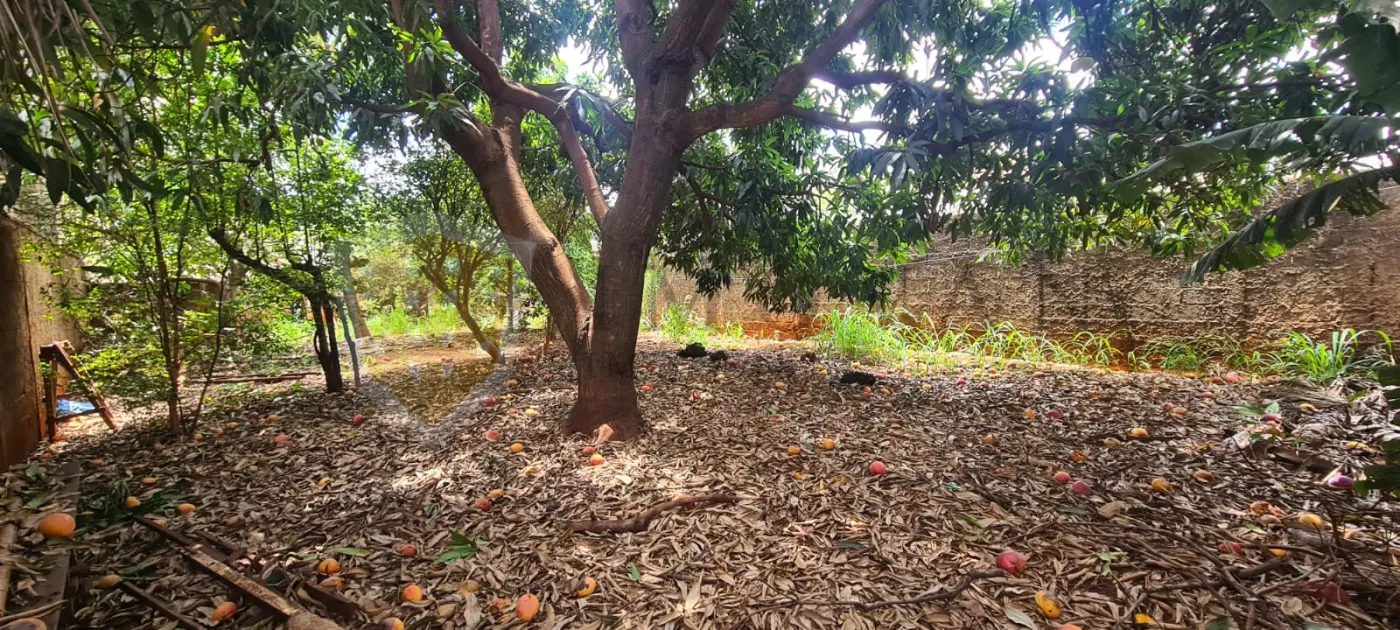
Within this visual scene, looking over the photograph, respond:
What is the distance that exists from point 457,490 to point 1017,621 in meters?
2.19

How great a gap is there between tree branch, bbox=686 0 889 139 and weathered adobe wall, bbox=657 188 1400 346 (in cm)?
380

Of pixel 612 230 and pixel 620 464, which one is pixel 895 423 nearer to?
pixel 620 464

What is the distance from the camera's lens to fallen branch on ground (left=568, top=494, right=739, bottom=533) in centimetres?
196

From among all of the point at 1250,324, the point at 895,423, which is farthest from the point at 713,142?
the point at 1250,324

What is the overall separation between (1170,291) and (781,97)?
14.3 ft

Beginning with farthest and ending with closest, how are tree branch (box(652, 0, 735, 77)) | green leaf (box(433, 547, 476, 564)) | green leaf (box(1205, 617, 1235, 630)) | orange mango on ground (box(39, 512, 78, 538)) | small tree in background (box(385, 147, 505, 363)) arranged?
small tree in background (box(385, 147, 505, 363)) → tree branch (box(652, 0, 735, 77)) → green leaf (box(433, 547, 476, 564)) → orange mango on ground (box(39, 512, 78, 538)) → green leaf (box(1205, 617, 1235, 630))

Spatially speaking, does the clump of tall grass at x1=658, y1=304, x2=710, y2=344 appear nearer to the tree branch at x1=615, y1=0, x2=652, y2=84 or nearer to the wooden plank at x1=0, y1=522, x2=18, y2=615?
the tree branch at x1=615, y1=0, x2=652, y2=84

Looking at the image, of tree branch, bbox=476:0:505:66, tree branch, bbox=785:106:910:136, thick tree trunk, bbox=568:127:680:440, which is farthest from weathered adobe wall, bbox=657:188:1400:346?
tree branch, bbox=476:0:505:66

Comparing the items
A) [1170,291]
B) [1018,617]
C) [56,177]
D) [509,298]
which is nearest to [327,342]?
[509,298]

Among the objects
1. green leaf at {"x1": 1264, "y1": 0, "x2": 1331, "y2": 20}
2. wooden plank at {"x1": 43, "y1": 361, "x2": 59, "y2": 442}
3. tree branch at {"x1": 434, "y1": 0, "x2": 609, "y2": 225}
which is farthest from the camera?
wooden plank at {"x1": 43, "y1": 361, "x2": 59, "y2": 442}

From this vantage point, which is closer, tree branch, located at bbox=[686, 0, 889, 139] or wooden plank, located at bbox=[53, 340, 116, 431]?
tree branch, located at bbox=[686, 0, 889, 139]

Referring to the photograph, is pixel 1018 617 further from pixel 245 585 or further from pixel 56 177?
pixel 56 177

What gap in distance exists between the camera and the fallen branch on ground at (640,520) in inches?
77.2

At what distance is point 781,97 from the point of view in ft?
8.61
